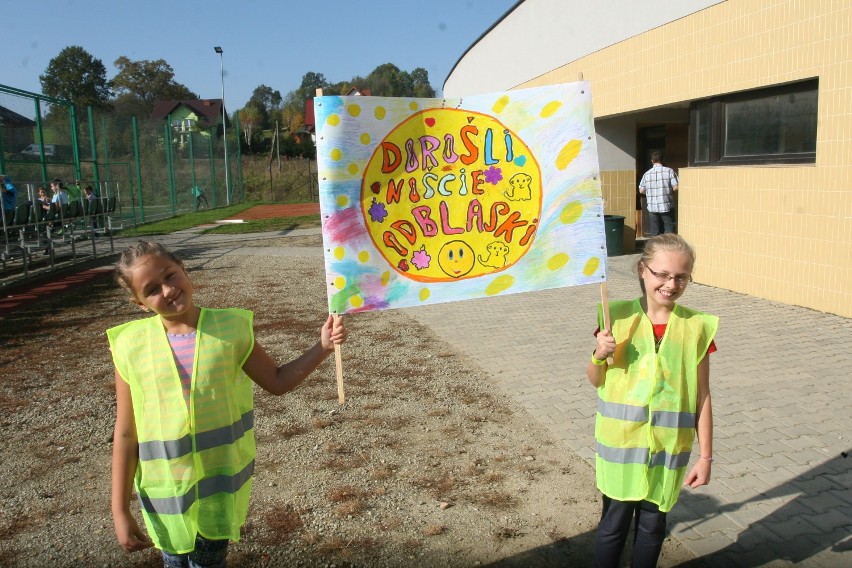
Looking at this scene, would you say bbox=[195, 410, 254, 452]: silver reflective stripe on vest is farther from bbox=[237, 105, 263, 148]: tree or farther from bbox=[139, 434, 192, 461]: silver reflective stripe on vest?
bbox=[237, 105, 263, 148]: tree

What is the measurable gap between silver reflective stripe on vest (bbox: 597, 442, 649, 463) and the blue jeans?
148 cm

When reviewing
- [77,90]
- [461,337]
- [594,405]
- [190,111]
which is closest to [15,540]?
[594,405]

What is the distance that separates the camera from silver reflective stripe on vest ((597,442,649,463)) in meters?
2.78

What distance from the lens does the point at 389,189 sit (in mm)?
3342

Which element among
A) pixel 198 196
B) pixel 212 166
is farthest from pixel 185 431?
pixel 212 166

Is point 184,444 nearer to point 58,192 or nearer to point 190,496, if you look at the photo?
point 190,496

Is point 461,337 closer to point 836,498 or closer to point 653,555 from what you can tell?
point 836,498

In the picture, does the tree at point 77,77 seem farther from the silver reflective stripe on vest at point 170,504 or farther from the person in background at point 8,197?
the silver reflective stripe on vest at point 170,504

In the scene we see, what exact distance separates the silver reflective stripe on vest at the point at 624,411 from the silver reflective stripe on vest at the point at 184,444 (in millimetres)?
1446

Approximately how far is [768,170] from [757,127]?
2.43 feet

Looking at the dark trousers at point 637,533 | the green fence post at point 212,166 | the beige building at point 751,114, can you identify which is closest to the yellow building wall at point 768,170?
the beige building at point 751,114

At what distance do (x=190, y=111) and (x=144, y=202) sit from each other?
41.7m

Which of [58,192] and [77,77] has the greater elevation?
[77,77]

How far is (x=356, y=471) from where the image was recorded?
14.7 feet
